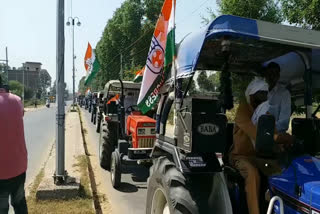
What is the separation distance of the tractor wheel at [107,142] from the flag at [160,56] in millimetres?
4132

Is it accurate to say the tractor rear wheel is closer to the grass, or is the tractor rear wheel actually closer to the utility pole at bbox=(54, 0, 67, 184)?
the grass

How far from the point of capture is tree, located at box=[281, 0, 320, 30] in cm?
746

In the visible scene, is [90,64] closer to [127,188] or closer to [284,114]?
[127,188]

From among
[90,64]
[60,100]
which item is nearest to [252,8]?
[90,64]

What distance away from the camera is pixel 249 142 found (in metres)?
3.18

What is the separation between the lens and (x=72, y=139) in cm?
1234

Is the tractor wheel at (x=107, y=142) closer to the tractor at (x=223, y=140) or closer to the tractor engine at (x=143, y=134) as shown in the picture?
the tractor engine at (x=143, y=134)

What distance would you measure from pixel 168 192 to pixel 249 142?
927 mm

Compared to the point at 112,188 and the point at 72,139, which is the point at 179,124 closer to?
the point at 112,188

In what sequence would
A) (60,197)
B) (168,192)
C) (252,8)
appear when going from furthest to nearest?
(252,8), (60,197), (168,192)

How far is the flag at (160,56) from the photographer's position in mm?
3574

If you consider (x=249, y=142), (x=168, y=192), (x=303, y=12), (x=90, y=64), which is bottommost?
(x=168, y=192)

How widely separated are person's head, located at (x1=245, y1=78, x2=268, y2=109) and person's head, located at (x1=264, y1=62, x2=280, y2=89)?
155 mm

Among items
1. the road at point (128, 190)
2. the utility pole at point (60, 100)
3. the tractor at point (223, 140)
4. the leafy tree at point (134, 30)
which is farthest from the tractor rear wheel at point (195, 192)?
the leafy tree at point (134, 30)
